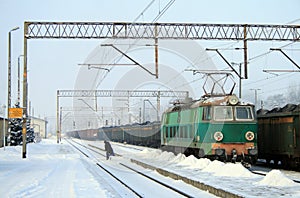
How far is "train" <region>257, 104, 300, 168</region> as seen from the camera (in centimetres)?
2138

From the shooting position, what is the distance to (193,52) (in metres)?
32.8

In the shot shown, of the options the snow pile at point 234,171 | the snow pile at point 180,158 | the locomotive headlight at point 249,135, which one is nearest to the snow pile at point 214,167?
the snow pile at point 234,171

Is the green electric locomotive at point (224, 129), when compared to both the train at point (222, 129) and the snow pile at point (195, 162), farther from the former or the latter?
the snow pile at point (195, 162)

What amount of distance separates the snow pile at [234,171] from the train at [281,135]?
4.85 m

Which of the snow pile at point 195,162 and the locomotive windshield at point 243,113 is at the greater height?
the locomotive windshield at point 243,113

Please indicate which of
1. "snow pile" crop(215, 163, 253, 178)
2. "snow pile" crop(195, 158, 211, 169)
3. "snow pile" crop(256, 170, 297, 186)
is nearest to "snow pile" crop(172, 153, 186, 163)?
"snow pile" crop(195, 158, 211, 169)

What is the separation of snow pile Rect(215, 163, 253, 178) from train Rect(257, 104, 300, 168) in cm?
485

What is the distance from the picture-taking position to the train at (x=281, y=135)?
21.4 meters

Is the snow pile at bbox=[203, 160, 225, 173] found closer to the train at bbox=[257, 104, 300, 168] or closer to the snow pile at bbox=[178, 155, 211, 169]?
the snow pile at bbox=[178, 155, 211, 169]

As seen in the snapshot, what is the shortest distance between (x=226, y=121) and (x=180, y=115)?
477 centimetres

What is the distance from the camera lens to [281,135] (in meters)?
22.7

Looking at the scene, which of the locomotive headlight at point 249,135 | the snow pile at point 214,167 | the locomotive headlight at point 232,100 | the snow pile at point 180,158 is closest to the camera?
the snow pile at point 214,167

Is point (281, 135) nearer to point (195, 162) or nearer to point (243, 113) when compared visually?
point (243, 113)

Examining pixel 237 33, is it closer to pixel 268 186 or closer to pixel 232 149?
pixel 232 149
